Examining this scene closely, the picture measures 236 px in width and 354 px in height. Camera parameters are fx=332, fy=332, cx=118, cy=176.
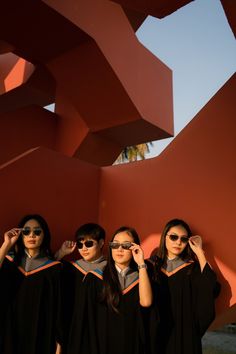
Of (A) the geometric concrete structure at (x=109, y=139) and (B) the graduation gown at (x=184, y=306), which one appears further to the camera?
(A) the geometric concrete structure at (x=109, y=139)

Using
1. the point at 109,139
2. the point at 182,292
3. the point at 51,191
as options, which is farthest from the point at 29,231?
the point at 109,139

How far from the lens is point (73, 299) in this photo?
308cm

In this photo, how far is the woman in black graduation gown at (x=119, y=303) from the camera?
2645 mm

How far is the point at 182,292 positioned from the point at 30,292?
1.36 meters

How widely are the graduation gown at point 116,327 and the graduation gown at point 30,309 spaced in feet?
1.13

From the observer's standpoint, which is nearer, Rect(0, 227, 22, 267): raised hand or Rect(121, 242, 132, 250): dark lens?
Rect(121, 242, 132, 250): dark lens

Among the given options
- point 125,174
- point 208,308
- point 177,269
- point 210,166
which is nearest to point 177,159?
point 210,166

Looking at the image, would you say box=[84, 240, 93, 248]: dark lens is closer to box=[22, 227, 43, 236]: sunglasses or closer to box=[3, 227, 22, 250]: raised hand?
box=[22, 227, 43, 236]: sunglasses

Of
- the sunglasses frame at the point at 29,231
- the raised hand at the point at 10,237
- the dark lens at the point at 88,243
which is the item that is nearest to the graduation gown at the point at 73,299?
the dark lens at the point at 88,243

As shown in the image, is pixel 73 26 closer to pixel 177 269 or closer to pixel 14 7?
pixel 14 7

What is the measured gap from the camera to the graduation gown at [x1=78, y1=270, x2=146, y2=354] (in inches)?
104

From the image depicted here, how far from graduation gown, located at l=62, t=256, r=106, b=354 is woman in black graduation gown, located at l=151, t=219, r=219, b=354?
0.61 metres

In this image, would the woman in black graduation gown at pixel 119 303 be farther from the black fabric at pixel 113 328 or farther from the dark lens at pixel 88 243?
the dark lens at pixel 88 243

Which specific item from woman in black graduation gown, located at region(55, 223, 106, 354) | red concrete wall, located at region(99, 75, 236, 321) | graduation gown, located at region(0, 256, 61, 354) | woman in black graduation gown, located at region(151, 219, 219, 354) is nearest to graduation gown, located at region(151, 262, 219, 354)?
woman in black graduation gown, located at region(151, 219, 219, 354)
